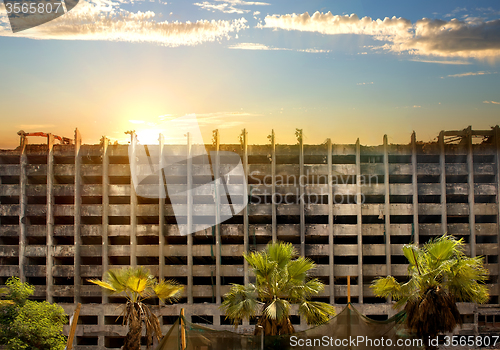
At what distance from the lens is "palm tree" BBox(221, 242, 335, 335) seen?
1475 centimetres

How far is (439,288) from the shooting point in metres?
14.1

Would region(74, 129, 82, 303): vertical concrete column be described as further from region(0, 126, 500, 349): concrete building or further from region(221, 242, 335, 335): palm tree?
region(221, 242, 335, 335): palm tree

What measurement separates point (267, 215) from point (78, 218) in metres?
16.9

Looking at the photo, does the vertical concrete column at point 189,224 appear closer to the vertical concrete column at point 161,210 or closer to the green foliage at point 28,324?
the vertical concrete column at point 161,210

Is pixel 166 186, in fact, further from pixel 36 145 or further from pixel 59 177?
pixel 36 145

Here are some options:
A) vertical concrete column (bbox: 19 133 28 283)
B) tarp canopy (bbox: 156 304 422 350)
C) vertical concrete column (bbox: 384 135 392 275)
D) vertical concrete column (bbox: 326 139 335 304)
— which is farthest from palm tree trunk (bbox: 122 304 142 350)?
vertical concrete column (bbox: 384 135 392 275)

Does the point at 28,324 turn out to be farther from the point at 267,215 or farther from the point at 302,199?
the point at 302,199

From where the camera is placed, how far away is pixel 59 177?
115ft

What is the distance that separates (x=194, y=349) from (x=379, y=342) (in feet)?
23.0

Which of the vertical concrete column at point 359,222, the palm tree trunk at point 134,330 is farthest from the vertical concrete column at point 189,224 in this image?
the palm tree trunk at point 134,330

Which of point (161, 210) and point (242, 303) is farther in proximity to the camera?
point (161, 210)

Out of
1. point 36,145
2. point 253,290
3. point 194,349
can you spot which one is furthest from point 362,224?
point 36,145

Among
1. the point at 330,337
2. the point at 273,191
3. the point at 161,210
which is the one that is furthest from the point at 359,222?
the point at 330,337

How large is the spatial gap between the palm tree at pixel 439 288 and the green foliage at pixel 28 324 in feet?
73.5
